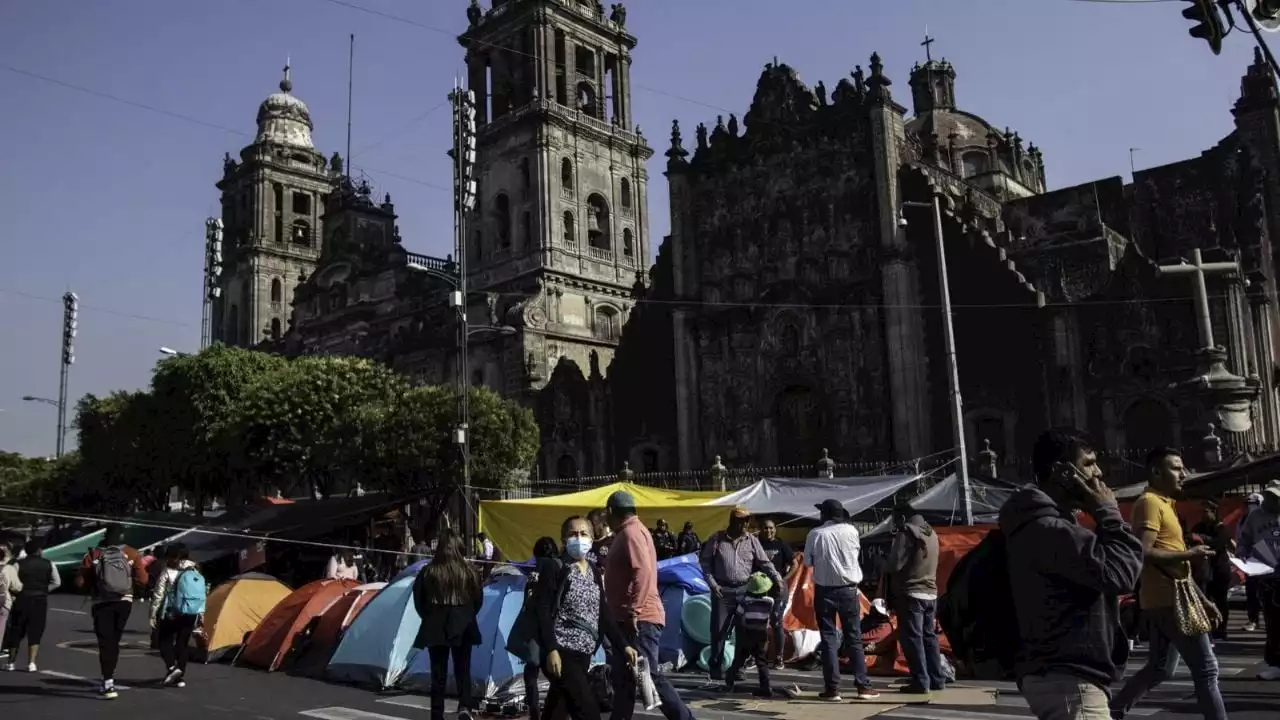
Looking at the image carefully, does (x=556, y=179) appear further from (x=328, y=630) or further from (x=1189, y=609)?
(x=1189, y=609)

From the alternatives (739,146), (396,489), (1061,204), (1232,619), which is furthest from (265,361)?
(1232,619)

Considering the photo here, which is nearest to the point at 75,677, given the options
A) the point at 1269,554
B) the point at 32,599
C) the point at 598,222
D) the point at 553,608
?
the point at 32,599

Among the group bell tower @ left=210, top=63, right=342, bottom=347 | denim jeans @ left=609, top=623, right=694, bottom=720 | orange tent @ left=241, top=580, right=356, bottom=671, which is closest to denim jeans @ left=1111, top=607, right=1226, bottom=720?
denim jeans @ left=609, top=623, right=694, bottom=720

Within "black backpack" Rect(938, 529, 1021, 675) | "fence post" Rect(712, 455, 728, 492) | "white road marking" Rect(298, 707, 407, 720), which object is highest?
"fence post" Rect(712, 455, 728, 492)

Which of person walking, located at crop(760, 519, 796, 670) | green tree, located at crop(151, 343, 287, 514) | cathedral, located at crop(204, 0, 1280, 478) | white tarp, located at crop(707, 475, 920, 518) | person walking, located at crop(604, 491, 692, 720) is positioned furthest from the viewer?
green tree, located at crop(151, 343, 287, 514)

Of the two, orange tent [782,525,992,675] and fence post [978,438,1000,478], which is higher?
fence post [978,438,1000,478]

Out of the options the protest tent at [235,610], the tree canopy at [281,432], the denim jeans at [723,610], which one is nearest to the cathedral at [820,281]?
the tree canopy at [281,432]

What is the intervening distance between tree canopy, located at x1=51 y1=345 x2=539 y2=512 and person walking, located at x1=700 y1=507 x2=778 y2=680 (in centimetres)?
1903

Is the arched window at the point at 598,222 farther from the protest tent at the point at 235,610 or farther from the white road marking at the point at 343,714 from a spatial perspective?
the white road marking at the point at 343,714

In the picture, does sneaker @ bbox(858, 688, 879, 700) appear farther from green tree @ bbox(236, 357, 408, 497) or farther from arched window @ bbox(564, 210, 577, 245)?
arched window @ bbox(564, 210, 577, 245)

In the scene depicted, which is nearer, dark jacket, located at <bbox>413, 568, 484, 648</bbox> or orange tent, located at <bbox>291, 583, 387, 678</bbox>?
dark jacket, located at <bbox>413, 568, 484, 648</bbox>

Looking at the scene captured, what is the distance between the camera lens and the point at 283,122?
7512cm

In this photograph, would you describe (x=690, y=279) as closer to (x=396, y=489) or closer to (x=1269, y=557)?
(x=396, y=489)

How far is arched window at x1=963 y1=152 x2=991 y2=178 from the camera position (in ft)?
168
